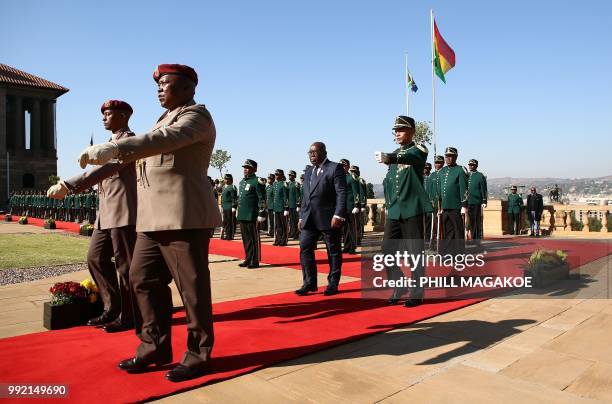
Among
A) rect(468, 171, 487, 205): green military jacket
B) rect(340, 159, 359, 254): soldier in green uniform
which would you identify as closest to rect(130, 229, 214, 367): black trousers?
rect(340, 159, 359, 254): soldier in green uniform

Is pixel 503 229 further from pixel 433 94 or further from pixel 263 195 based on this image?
pixel 263 195

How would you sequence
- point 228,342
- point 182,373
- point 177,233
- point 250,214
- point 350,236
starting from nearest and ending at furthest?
point 182,373 < point 177,233 < point 228,342 < point 250,214 < point 350,236

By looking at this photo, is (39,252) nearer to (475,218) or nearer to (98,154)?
(475,218)

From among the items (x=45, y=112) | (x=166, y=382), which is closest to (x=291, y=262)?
(x=166, y=382)

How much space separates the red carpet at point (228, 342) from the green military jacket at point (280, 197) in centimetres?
779

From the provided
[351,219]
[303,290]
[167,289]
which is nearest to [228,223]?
[351,219]

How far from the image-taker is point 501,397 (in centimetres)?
276

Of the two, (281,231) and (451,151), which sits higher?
(451,151)

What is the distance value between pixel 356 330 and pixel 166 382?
6.06 feet

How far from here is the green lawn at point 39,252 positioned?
993 cm

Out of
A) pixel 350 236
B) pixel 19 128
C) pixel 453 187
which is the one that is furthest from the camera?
pixel 19 128

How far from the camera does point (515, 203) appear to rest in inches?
696

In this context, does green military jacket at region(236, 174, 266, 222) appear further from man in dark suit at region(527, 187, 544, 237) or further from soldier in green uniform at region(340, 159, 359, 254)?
man in dark suit at region(527, 187, 544, 237)

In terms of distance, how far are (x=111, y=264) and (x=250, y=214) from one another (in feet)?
14.3
